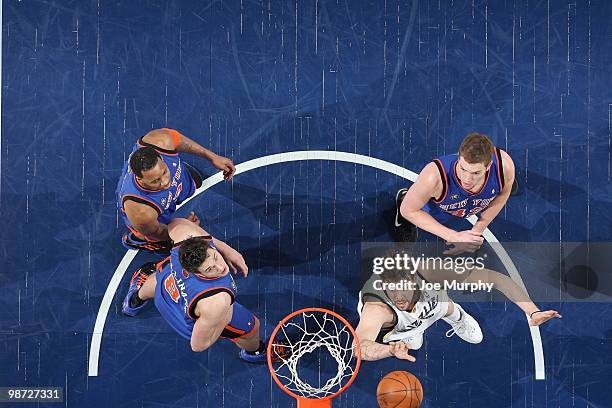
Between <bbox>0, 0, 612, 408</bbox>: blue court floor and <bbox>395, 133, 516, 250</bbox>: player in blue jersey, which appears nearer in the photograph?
<bbox>395, 133, 516, 250</bbox>: player in blue jersey

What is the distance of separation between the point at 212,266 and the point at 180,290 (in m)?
0.38

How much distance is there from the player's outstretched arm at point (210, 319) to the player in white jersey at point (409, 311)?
4.23 ft

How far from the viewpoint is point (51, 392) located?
21.7ft

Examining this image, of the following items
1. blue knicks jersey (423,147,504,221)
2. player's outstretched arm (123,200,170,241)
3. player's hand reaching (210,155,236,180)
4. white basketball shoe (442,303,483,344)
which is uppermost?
player's hand reaching (210,155,236,180)

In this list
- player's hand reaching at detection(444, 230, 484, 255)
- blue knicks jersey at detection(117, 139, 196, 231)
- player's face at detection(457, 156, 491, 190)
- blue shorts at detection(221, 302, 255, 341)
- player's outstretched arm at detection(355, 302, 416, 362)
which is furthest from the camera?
player's outstretched arm at detection(355, 302, 416, 362)

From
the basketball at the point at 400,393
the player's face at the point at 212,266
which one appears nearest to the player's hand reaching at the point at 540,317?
the basketball at the point at 400,393

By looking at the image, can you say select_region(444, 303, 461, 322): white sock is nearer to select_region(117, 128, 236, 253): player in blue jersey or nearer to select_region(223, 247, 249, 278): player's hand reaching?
select_region(223, 247, 249, 278): player's hand reaching

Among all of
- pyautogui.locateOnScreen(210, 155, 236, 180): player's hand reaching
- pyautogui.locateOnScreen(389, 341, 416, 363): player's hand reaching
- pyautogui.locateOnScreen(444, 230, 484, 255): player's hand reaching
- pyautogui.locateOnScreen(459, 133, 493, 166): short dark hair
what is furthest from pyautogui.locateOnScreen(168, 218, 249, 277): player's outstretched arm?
pyautogui.locateOnScreen(459, 133, 493, 166): short dark hair

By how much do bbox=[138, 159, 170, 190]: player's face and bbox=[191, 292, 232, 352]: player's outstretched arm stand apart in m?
0.98

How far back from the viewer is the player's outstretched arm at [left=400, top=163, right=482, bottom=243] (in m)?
6.11

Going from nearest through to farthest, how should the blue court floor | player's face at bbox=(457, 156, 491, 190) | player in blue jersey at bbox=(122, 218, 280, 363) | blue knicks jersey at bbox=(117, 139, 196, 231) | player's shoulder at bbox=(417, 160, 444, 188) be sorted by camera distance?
player in blue jersey at bbox=(122, 218, 280, 363) < player's face at bbox=(457, 156, 491, 190) < blue knicks jersey at bbox=(117, 139, 196, 231) < player's shoulder at bbox=(417, 160, 444, 188) < the blue court floor

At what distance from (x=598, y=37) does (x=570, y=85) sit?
52 centimetres

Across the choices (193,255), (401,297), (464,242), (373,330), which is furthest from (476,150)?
(193,255)

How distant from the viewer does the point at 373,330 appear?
6.55 m
